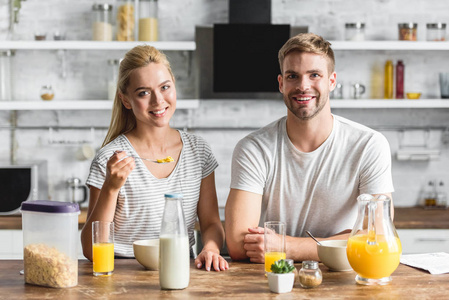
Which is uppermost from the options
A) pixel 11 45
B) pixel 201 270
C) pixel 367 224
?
pixel 11 45

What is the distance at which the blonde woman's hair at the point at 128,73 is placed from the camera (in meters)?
2.25

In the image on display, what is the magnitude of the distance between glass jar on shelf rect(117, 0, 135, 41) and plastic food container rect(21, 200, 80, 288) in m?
2.44

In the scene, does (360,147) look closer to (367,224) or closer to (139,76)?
(367,224)

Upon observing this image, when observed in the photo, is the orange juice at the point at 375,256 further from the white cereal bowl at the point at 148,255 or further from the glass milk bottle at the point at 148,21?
the glass milk bottle at the point at 148,21

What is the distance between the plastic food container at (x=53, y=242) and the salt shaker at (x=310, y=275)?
2.15 ft

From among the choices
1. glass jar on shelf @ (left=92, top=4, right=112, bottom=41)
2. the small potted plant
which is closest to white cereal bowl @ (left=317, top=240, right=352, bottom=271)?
the small potted plant

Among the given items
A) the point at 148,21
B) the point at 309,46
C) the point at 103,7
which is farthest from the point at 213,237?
the point at 103,7

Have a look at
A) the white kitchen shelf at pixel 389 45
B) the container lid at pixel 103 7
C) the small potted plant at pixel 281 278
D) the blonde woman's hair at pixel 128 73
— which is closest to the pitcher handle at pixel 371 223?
the small potted plant at pixel 281 278

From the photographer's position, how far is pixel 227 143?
4.33 m

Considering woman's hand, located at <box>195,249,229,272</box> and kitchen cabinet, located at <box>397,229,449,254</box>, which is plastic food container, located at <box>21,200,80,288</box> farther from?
kitchen cabinet, located at <box>397,229,449,254</box>

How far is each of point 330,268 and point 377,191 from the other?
416 millimetres

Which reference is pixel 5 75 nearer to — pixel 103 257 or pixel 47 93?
pixel 47 93

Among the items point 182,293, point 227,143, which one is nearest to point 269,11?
point 227,143

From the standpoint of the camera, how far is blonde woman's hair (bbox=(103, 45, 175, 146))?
2.25 m
